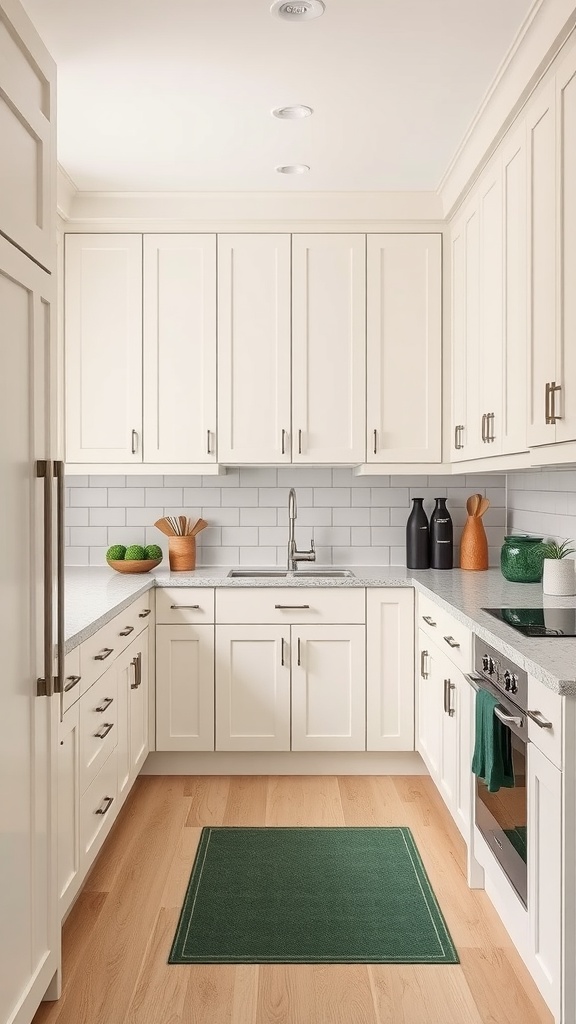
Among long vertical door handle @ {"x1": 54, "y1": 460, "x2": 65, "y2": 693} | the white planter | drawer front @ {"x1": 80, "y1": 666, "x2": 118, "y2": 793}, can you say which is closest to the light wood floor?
drawer front @ {"x1": 80, "y1": 666, "x2": 118, "y2": 793}

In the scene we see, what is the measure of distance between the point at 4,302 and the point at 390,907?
209 cm

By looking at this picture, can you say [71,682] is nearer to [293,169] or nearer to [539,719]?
[539,719]

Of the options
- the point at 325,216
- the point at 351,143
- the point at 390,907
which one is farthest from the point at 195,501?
the point at 390,907

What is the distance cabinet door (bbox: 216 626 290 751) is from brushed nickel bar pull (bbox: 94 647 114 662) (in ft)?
3.01

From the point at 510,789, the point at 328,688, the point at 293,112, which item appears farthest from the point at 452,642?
the point at 293,112

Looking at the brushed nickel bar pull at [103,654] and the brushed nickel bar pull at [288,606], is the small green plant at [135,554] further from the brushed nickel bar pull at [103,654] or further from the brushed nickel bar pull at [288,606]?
the brushed nickel bar pull at [103,654]

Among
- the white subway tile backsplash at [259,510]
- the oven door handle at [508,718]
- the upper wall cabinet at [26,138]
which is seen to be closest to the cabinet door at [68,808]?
the oven door handle at [508,718]

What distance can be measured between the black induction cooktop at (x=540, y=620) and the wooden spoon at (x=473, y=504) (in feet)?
4.57

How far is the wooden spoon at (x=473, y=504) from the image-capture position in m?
4.07

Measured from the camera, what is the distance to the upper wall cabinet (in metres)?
1.75

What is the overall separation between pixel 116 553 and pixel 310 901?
1830 mm

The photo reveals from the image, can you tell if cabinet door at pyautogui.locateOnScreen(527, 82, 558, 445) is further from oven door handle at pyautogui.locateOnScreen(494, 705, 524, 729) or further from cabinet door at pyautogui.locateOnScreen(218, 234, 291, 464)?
cabinet door at pyautogui.locateOnScreen(218, 234, 291, 464)

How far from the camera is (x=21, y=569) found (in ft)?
6.06

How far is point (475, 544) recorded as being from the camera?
3988mm
